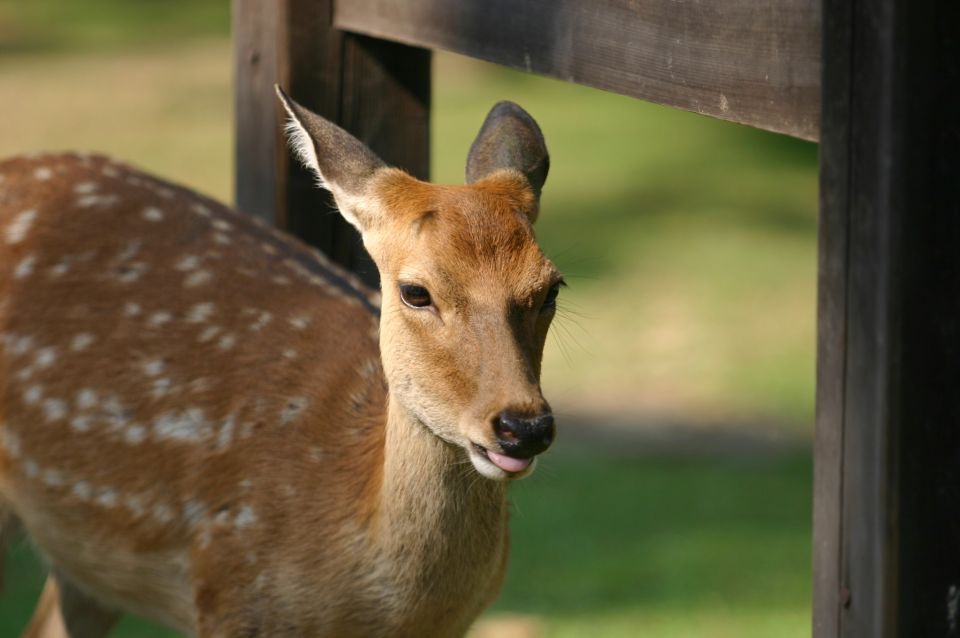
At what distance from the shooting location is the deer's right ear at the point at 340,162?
11.2ft

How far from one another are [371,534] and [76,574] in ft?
3.69

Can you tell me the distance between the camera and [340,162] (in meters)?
3.45

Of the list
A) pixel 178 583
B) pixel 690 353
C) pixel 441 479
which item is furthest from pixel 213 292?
pixel 690 353

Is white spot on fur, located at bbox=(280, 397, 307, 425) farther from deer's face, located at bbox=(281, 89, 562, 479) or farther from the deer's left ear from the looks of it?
the deer's left ear

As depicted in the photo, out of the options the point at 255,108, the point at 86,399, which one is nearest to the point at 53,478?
the point at 86,399

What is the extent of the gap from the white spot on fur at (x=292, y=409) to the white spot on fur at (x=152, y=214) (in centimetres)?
79

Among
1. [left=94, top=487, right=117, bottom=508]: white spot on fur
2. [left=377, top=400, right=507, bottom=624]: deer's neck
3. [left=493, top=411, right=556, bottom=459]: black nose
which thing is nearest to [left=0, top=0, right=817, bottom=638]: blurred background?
[left=493, top=411, right=556, bottom=459]: black nose

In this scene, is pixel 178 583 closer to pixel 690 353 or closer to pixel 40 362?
pixel 40 362

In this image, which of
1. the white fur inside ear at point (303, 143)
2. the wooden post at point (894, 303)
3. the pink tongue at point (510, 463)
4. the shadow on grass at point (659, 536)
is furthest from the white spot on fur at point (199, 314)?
the wooden post at point (894, 303)

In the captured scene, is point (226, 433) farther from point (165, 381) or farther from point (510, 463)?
point (510, 463)

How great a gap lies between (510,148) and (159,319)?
108 cm

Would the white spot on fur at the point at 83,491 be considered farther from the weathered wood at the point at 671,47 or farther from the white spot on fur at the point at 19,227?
the weathered wood at the point at 671,47

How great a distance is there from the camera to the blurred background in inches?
245

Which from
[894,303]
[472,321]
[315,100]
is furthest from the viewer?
[315,100]
